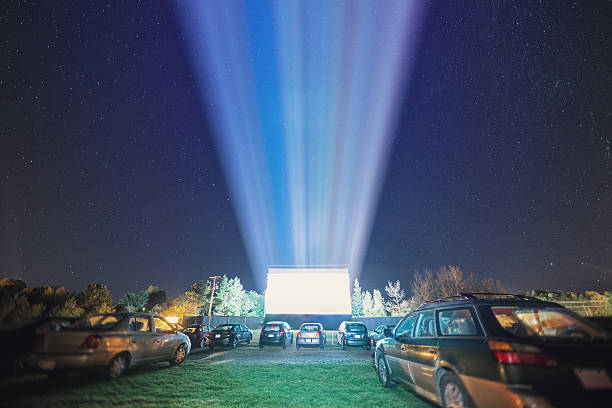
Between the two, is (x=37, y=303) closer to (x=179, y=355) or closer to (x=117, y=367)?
(x=179, y=355)

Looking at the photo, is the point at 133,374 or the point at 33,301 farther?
the point at 33,301

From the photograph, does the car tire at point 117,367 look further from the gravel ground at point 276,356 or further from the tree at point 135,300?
the tree at point 135,300

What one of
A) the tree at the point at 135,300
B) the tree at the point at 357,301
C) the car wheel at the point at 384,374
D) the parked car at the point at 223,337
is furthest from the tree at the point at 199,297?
the car wheel at the point at 384,374

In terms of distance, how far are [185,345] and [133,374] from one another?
2.39 m

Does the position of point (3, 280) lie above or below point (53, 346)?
above

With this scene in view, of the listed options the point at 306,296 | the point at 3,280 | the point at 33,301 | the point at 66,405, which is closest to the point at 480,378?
the point at 66,405

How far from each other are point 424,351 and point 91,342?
23.5 ft

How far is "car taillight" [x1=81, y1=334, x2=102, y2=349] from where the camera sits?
256 inches

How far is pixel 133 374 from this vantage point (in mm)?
7762

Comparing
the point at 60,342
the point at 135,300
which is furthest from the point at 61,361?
the point at 135,300

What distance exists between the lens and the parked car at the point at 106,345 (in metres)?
6.25

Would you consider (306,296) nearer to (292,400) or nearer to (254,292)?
(292,400)

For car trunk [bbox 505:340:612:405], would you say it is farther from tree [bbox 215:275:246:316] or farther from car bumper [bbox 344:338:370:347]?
tree [bbox 215:275:246:316]

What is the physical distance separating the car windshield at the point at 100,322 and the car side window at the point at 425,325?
737 centimetres
